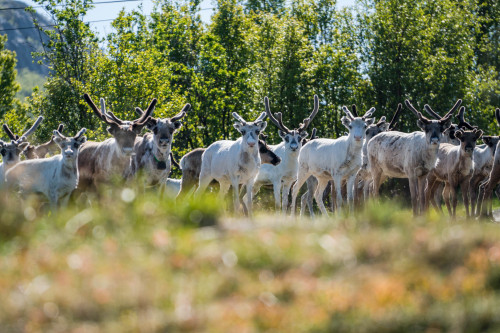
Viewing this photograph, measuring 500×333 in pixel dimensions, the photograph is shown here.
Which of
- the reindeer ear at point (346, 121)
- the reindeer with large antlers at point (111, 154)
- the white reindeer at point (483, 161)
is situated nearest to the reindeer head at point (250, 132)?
the reindeer with large antlers at point (111, 154)

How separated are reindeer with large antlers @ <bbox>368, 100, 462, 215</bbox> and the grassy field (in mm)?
8547

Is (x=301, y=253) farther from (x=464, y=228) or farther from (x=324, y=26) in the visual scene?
(x=324, y=26)

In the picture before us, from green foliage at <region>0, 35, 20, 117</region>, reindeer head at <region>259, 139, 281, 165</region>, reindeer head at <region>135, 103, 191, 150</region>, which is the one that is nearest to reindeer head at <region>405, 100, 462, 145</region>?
reindeer head at <region>259, 139, 281, 165</region>

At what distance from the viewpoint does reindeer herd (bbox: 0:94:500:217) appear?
1355 centimetres

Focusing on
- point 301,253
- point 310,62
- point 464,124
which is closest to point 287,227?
point 301,253

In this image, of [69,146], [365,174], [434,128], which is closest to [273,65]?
[365,174]

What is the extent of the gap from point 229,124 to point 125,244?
35959mm

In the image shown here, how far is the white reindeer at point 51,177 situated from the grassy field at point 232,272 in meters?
5.46

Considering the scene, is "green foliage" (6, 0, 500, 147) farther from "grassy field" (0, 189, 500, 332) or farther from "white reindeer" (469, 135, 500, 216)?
"grassy field" (0, 189, 500, 332)

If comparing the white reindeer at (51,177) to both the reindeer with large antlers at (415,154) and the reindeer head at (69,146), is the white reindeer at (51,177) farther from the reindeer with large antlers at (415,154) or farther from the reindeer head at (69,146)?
the reindeer with large antlers at (415,154)

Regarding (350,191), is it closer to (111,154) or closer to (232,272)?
(111,154)

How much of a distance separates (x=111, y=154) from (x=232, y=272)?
30.2ft

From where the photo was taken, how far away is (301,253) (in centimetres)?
623

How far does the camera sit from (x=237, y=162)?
15.7 metres
